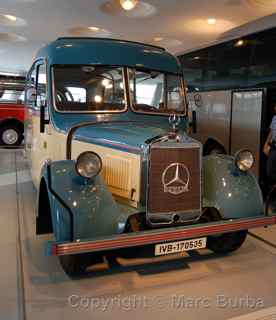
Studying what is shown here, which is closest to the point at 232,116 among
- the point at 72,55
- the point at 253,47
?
the point at 253,47

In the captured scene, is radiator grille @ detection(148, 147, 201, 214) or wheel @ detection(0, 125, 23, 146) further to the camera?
wheel @ detection(0, 125, 23, 146)

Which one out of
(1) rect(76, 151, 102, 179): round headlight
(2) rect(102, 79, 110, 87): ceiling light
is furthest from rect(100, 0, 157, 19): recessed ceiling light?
(1) rect(76, 151, 102, 179): round headlight

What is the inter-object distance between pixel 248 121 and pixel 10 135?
24.9 feet

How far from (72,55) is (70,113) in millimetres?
607

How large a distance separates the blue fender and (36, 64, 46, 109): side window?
1326 mm

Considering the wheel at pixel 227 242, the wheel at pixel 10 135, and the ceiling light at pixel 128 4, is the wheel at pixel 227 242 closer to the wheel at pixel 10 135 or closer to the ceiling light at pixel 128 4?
the ceiling light at pixel 128 4

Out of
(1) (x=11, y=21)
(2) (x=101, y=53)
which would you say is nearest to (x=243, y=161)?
(2) (x=101, y=53)

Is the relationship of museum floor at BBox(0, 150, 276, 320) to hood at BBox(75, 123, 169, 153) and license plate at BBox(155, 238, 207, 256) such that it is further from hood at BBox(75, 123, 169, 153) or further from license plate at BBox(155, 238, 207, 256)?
hood at BBox(75, 123, 169, 153)

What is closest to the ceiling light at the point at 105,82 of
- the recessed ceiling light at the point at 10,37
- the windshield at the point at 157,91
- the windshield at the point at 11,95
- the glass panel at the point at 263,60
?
the windshield at the point at 157,91

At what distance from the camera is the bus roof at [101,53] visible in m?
3.54

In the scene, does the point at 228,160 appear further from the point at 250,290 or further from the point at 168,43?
the point at 168,43

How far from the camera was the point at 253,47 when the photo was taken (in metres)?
5.75

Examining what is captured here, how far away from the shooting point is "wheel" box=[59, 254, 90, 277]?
103 inches

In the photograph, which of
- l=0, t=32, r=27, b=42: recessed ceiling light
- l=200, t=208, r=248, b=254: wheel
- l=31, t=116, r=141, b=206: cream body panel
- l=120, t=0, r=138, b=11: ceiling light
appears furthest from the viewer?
l=0, t=32, r=27, b=42: recessed ceiling light
